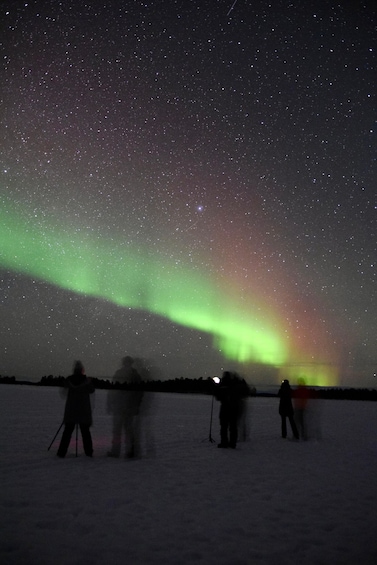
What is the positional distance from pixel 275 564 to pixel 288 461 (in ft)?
17.7

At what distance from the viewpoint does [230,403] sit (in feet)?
35.3

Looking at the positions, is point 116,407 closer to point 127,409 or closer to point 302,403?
point 127,409

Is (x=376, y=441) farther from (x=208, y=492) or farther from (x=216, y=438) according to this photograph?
(x=208, y=492)

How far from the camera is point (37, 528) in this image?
4602 millimetres

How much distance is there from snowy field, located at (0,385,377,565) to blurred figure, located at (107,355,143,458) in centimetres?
31

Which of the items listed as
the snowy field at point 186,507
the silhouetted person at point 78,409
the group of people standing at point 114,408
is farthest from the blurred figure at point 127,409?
the silhouetted person at point 78,409

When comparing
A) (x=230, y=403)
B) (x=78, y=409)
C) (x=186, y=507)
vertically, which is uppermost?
(x=230, y=403)

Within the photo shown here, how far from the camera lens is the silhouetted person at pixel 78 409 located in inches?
337

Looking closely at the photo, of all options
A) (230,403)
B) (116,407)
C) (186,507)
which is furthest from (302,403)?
(186,507)

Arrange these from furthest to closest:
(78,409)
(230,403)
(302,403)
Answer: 1. (302,403)
2. (230,403)
3. (78,409)

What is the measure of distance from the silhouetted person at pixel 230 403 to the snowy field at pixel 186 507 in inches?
23.0

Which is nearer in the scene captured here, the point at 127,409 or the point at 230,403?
the point at 127,409

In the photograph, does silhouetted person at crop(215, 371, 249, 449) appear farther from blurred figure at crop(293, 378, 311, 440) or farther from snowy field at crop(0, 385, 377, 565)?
blurred figure at crop(293, 378, 311, 440)

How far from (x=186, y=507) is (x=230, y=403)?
5329mm
